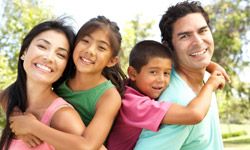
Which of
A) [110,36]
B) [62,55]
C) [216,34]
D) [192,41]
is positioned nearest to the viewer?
[62,55]

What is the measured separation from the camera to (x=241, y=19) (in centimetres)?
2108

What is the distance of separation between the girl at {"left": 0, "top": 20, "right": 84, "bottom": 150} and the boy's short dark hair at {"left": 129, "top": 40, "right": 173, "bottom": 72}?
0.44 meters

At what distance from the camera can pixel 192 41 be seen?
2.85 m

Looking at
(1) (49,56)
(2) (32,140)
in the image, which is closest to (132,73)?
(1) (49,56)

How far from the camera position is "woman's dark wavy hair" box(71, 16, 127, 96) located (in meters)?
2.72

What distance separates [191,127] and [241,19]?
19462 mm

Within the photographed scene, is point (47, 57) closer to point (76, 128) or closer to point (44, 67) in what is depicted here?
point (44, 67)

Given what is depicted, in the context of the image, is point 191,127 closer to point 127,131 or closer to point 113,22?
point 127,131

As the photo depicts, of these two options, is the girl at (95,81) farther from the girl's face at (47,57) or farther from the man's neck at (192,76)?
the man's neck at (192,76)

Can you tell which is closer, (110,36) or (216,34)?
(110,36)

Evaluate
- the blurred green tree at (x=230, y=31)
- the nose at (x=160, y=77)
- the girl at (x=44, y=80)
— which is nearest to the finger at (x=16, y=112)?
the girl at (x=44, y=80)

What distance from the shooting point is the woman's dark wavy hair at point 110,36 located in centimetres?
272

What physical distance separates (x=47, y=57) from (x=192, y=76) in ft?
3.44

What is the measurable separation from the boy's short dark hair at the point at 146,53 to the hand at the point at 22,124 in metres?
0.79
